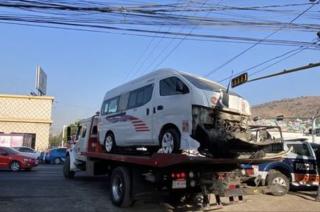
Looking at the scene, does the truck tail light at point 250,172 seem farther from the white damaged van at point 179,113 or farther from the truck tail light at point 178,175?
the truck tail light at point 178,175

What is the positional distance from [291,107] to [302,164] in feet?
248

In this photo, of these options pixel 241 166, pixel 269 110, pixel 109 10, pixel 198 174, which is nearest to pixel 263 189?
pixel 241 166

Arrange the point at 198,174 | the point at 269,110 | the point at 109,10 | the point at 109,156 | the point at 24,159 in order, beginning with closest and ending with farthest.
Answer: the point at 198,174, the point at 109,156, the point at 109,10, the point at 24,159, the point at 269,110

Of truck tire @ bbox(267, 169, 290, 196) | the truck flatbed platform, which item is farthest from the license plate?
truck tire @ bbox(267, 169, 290, 196)

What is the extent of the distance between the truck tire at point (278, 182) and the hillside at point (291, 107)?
210 ft

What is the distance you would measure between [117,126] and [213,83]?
12.5 feet

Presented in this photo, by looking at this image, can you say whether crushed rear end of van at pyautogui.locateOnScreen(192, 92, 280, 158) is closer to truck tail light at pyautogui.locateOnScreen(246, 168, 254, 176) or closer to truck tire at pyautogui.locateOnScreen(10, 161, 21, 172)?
truck tail light at pyautogui.locateOnScreen(246, 168, 254, 176)

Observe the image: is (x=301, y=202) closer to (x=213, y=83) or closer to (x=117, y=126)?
(x=213, y=83)

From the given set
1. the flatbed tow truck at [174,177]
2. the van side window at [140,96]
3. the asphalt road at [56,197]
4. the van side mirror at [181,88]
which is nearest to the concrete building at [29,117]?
the asphalt road at [56,197]

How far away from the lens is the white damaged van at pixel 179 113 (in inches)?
439

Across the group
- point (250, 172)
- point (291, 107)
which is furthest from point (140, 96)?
point (291, 107)

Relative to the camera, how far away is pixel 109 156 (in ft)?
45.9

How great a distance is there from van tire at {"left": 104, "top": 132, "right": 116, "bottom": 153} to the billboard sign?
166ft

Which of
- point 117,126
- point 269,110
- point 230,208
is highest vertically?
point 269,110
